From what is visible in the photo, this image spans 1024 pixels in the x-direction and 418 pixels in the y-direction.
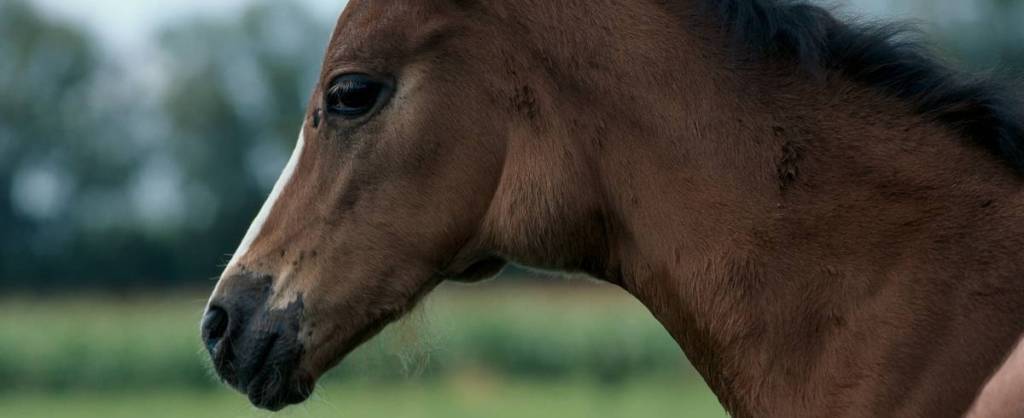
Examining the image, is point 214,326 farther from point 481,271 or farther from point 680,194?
point 680,194

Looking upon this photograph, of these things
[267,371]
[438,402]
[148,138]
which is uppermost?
[267,371]

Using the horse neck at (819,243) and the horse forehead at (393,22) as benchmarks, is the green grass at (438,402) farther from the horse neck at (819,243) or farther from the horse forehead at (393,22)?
the horse neck at (819,243)

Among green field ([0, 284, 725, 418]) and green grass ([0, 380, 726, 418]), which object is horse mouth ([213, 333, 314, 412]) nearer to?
green grass ([0, 380, 726, 418])

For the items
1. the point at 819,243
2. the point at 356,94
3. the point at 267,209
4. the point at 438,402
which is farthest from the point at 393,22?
the point at 438,402

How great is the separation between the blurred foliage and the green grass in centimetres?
1152

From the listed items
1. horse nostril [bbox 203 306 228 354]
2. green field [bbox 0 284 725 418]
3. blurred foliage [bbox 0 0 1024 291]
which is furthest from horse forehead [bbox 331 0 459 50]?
blurred foliage [bbox 0 0 1024 291]

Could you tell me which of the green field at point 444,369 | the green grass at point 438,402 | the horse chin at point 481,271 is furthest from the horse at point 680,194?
the green field at point 444,369

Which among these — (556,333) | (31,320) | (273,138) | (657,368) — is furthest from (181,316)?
(273,138)

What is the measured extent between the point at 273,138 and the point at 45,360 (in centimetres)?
2734

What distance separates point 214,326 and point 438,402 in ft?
57.3

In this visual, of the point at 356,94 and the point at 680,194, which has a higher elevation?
the point at 680,194

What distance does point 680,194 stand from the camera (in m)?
3.89

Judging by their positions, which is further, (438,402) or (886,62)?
(438,402)

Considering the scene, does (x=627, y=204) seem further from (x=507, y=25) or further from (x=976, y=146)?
(x=976, y=146)
